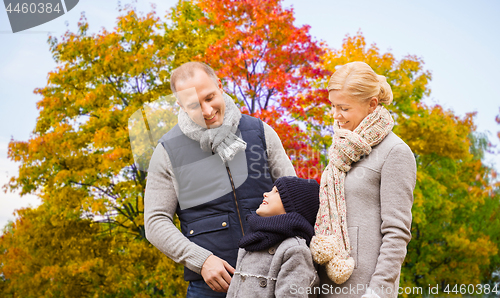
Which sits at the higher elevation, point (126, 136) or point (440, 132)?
point (440, 132)

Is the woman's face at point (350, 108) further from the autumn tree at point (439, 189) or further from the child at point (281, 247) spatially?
the autumn tree at point (439, 189)

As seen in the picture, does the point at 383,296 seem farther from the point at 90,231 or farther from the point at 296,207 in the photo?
the point at 90,231

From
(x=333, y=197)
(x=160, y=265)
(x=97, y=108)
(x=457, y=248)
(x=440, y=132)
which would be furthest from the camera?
(x=457, y=248)

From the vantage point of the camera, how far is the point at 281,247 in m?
2.07

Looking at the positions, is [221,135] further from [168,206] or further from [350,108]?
[350,108]

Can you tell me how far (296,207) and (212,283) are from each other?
76 centimetres

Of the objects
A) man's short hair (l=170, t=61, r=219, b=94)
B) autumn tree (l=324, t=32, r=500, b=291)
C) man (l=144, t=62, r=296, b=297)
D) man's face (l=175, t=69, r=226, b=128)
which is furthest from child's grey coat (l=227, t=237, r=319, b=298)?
autumn tree (l=324, t=32, r=500, b=291)

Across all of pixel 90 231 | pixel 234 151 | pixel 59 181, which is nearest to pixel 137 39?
pixel 59 181

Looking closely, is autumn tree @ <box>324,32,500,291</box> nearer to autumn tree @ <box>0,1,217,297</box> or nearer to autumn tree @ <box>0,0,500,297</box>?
autumn tree @ <box>0,0,500,297</box>

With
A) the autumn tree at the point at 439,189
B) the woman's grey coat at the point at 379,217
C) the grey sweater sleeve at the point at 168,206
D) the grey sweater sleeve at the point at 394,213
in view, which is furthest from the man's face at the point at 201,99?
the autumn tree at the point at 439,189

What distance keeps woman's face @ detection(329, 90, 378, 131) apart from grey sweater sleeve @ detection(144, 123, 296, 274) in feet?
2.71

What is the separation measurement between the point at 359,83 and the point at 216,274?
1.42 m

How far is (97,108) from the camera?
976 centimetres

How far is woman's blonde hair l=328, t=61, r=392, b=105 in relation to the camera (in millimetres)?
2082
